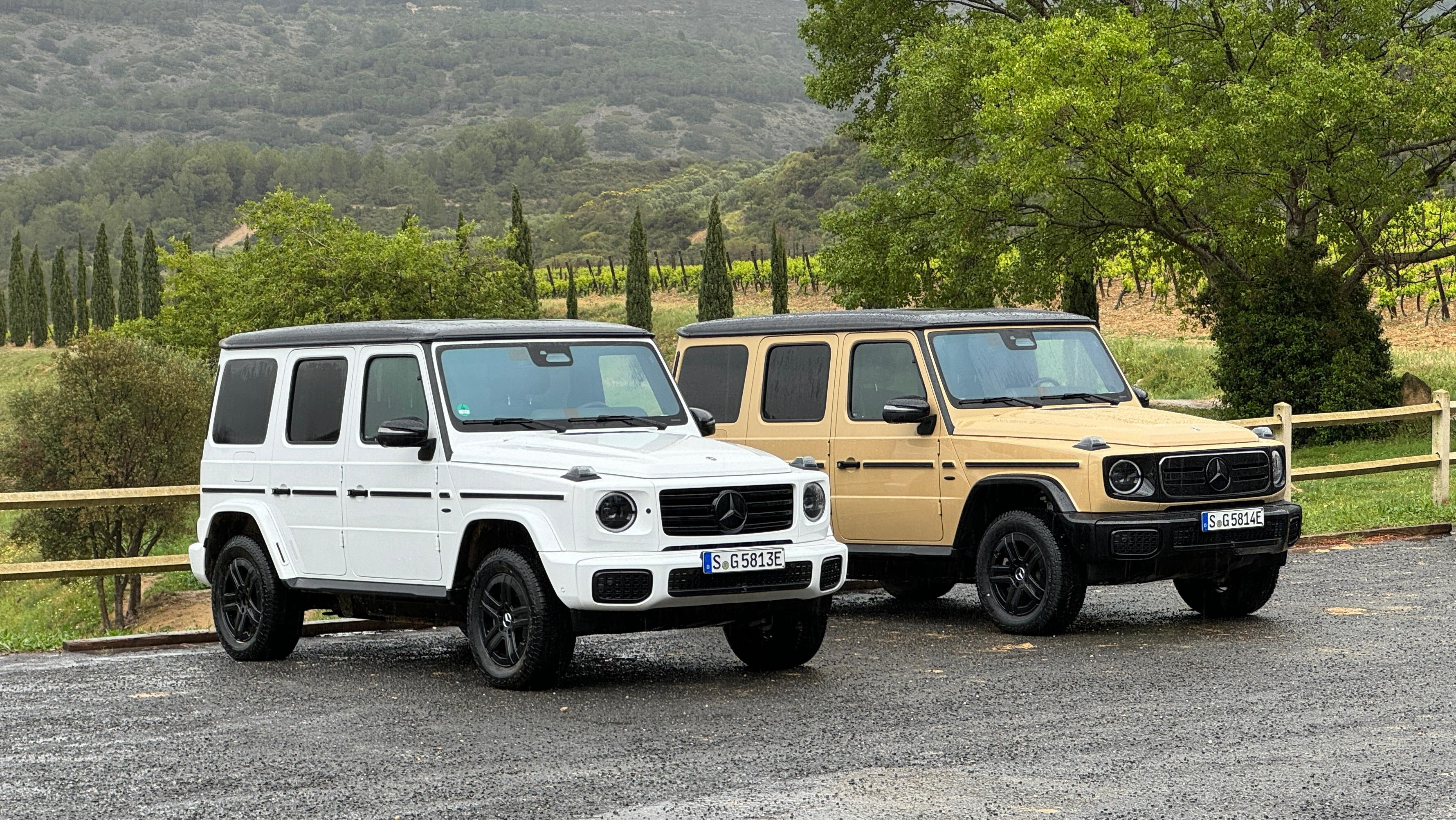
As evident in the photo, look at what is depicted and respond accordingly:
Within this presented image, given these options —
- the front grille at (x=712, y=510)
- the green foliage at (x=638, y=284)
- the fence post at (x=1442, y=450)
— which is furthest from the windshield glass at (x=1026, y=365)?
the green foliage at (x=638, y=284)

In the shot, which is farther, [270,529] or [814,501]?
[270,529]

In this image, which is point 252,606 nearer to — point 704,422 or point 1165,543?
point 704,422

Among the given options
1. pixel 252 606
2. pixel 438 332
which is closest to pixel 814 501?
pixel 438 332

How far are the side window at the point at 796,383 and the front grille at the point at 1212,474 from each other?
2640mm

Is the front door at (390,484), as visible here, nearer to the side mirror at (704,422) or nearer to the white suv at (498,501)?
the white suv at (498,501)

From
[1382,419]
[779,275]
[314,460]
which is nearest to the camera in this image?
[314,460]

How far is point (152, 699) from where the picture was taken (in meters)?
9.07

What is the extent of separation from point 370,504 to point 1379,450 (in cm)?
2379

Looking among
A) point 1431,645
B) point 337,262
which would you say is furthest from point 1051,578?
point 337,262

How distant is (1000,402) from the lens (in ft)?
37.8

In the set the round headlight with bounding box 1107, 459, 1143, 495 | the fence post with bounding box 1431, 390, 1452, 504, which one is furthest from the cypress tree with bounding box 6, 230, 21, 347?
the round headlight with bounding box 1107, 459, 1143, 495

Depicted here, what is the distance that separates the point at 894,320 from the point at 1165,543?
2.57m

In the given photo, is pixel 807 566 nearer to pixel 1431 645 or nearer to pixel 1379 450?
pixel 1431 645

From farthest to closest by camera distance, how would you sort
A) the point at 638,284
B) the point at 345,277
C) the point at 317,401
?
the point at 638,284 → the point at 345,277 → the point at 317,401
